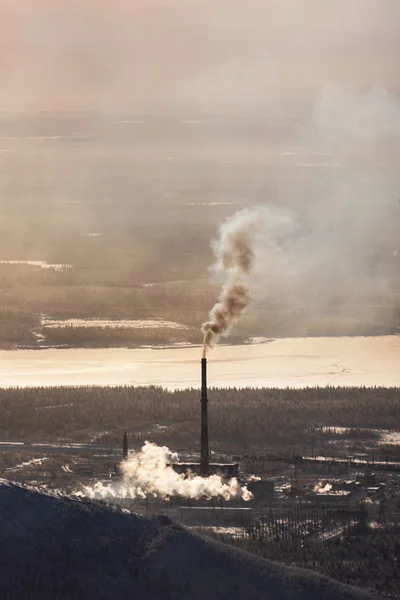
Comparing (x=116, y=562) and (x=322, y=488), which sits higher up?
(x=322, y=488)

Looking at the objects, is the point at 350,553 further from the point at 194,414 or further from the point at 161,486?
the point at 194,414

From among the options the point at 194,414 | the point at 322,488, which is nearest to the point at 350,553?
the point at 322,488

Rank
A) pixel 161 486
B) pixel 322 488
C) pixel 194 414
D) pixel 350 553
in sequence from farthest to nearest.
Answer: pixel 194 414, pixel 322 488, pixel 161 486, pixel 350 553

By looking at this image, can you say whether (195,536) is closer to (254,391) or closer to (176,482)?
(176,482)

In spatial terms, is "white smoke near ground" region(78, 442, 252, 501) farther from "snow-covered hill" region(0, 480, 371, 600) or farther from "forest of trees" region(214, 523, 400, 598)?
"snow-covered hill" region(0, 480, 371, 600)

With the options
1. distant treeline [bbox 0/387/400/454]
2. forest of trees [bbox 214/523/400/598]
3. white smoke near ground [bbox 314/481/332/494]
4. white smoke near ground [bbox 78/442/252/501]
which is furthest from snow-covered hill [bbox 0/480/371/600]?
distant treeline [bbox 0/387/400/454]

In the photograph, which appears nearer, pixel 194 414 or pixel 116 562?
pixel 116 562

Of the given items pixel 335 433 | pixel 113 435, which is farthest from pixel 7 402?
pixel 335 433
